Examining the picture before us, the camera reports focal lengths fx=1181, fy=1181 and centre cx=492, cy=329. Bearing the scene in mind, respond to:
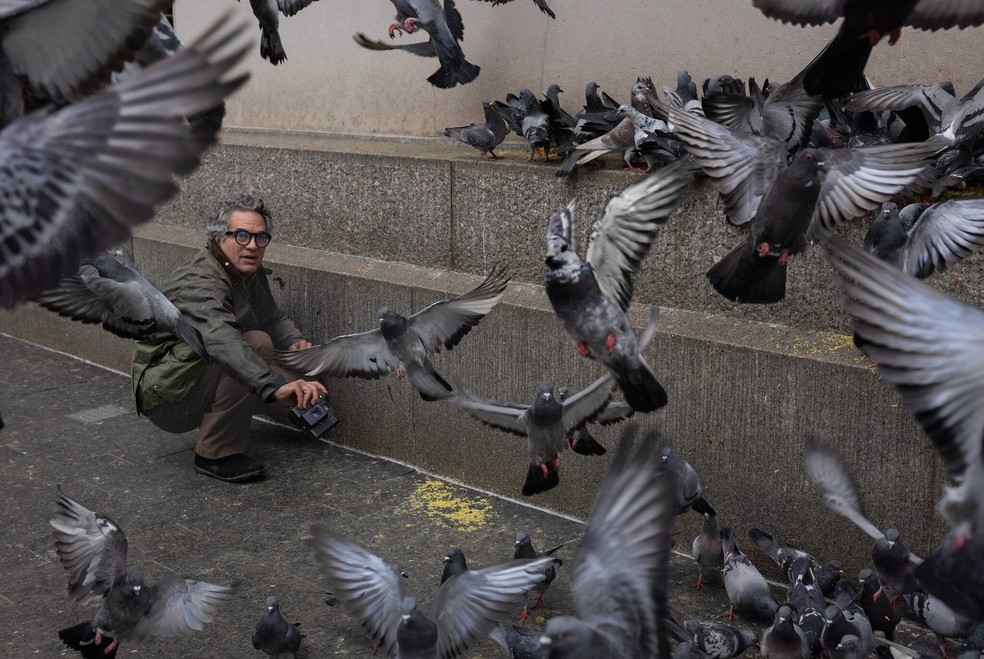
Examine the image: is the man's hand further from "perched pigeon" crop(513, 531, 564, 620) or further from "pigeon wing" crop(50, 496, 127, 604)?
"perched pigeon" crop(513, 531, 564, 620)

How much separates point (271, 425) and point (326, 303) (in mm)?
1130

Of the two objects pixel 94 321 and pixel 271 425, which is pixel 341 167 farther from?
pixel 94 321

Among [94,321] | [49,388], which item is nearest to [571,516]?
[94,321]

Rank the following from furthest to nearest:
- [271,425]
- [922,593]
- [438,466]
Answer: [271,425], [438,466], [922,593]

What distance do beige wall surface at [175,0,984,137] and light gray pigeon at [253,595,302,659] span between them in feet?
12.0

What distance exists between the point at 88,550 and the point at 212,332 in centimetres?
182

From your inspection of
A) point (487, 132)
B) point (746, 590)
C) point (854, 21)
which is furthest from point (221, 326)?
point (854, 21)

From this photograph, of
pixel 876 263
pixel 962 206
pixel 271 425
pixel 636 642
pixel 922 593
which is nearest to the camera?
pixel 876 263

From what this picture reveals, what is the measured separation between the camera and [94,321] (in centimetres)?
507

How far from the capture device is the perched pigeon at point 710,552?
534cm

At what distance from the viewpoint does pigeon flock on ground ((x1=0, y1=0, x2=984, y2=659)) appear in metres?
2.31

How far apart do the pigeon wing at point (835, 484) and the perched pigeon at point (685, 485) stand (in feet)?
1.60

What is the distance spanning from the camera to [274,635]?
15.3ft

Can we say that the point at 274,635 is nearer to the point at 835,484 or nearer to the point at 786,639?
the point at 786,639
